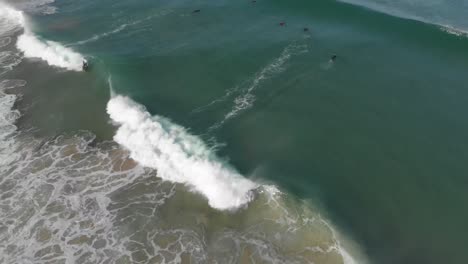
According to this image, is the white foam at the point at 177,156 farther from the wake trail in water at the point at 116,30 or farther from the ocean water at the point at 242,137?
the wake trail in water at the point at 116,30

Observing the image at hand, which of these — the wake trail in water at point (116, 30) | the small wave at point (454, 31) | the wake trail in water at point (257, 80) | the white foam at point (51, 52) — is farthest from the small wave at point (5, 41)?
the small wave at point (454, 31)

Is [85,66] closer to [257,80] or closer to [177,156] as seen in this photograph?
[177,156]

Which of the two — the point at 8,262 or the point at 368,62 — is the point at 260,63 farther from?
the point at 8,262

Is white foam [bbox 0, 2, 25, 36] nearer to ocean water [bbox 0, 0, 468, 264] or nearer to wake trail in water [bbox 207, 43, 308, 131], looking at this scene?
ocean water [bbox 0, 0, 468, 264]

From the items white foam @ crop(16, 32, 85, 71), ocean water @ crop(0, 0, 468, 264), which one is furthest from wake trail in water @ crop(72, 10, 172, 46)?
white foam @ crop(16, 32, 85, 71)

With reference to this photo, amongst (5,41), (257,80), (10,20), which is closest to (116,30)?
(5,41)

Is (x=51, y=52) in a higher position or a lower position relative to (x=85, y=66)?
higher
